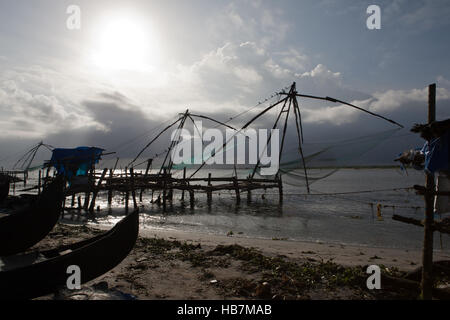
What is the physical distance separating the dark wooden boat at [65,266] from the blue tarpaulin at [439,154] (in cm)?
483

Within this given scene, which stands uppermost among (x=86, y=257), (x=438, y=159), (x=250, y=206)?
(x=438, y=159)

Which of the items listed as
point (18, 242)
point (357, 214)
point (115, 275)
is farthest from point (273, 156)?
point (18, 242)

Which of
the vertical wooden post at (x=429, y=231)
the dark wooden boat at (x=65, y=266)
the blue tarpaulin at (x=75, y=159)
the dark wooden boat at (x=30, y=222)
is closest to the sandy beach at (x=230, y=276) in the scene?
the dark wooden boat at (x=65, y=266)

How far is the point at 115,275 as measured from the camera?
5207mm

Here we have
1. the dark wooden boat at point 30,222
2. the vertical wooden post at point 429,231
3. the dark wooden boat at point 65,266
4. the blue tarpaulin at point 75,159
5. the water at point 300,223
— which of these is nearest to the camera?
the dark wooden boat at point 65,266

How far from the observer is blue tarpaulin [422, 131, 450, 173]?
3807 mm

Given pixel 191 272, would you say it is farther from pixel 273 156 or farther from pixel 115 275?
pixel 273 156

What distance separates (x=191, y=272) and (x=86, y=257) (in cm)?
217

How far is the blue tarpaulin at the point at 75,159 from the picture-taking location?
52.3 feet

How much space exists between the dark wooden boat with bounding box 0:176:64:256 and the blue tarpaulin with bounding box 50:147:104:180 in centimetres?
955

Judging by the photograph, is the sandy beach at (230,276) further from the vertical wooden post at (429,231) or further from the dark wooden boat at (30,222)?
the dark wooden boat at (30,222)

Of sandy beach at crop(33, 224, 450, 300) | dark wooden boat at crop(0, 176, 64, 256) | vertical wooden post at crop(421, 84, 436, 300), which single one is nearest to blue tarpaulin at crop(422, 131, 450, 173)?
vertical wooden post at crop(421, 84, 436, 300)

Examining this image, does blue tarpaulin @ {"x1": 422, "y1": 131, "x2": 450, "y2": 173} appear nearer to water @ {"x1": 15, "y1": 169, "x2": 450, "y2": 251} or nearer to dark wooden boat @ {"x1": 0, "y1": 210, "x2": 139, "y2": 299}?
dark wooden boat @ {"x1": 0, "y1": 210, "x2": 139, "y2": 299}

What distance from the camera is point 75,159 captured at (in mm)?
16859
